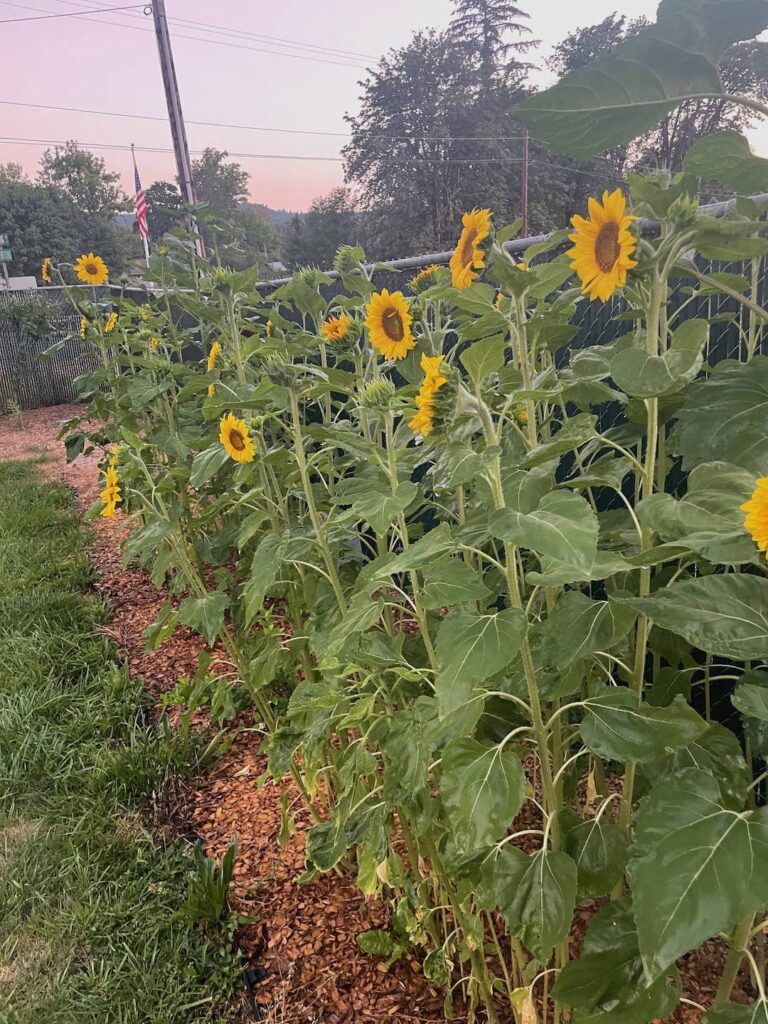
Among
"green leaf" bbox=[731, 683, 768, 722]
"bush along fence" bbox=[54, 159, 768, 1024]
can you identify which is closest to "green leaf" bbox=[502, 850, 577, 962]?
"bush along fence" bbox=[54, 159, 768, 1024]

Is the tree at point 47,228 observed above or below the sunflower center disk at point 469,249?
above

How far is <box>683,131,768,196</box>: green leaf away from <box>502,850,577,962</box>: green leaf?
85 cm

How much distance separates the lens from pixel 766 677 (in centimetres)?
89

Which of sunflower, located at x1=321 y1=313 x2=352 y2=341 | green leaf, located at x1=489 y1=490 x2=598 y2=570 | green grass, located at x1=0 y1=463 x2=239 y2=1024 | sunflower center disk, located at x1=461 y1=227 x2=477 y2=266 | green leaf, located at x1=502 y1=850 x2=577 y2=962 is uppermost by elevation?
sunflower center disk, located at x1=461 y1=227 x2=477 y2=266

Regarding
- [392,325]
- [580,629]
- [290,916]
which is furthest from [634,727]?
[290,916]

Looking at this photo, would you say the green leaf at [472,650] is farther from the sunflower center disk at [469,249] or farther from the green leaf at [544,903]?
the sunflower center disk at [469,249]

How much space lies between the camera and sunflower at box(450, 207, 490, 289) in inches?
43.0

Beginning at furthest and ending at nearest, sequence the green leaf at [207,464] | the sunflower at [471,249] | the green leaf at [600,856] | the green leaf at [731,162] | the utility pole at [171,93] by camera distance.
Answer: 1. the utility pole at [171,93]
2. the green leaf at [207,464]
3. the sunflower at [471,249]
4. the green leaf at [600,856]
5. the green leaf at [731,162]

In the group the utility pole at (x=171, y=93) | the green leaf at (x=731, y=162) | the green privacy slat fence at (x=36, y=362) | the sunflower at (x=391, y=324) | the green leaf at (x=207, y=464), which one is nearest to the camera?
the green leaf at (x=731, y=162)

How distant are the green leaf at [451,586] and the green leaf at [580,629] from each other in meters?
0.11

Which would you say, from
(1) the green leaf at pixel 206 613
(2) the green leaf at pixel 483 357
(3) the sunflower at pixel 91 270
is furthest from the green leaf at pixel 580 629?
(3) the sunflower at pixel 91 270

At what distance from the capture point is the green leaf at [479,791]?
0.86 meters

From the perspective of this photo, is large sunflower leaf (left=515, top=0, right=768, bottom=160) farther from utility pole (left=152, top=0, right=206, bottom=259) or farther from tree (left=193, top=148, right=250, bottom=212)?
tree (left=193, top=148, right=250, bottom=212)

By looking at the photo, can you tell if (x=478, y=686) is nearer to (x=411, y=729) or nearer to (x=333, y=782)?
(x=411, y=729)
